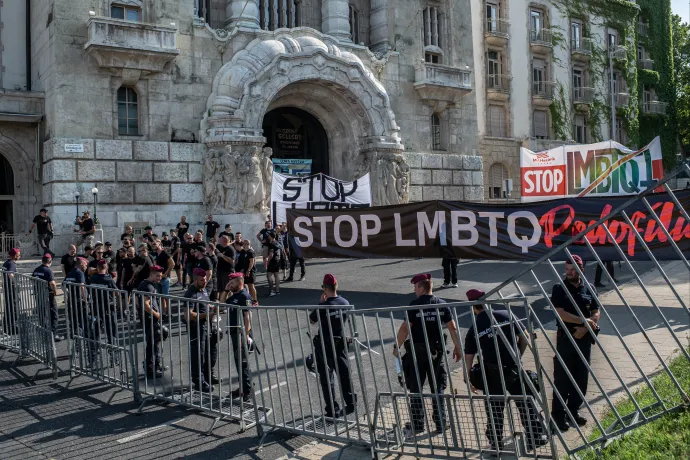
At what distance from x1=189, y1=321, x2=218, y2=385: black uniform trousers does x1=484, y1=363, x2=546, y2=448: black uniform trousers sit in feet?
11.5

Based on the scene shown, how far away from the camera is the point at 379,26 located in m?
29.8

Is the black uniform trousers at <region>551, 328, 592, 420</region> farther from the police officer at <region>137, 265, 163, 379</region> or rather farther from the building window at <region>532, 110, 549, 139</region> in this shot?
the building window at <region>532, 110, 549, 139</region>

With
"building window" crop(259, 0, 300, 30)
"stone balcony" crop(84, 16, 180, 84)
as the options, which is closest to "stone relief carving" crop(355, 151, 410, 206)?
"building window" crop(259, 0, 300, 30)

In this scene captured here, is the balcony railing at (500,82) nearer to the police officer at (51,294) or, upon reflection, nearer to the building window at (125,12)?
the building window at (125,12)

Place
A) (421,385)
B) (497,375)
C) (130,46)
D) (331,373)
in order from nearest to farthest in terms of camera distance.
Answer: (497,375), (421,385), (331,373), (130,46)

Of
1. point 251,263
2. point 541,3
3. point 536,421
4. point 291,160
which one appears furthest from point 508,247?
point 541,3

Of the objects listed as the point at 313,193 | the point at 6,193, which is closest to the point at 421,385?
the point at 313,193

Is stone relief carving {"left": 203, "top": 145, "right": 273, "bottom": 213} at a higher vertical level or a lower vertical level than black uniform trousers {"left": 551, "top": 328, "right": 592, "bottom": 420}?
higher

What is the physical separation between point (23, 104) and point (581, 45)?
107ft

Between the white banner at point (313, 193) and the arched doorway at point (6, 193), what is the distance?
10.3 meters

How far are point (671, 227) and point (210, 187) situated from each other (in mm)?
15793

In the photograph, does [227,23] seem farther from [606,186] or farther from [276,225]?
[606,186]

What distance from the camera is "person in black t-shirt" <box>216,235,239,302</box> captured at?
15.1 m

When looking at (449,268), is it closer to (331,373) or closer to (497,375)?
(331,373)
